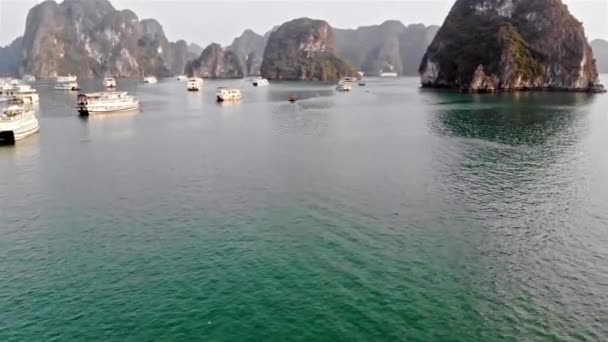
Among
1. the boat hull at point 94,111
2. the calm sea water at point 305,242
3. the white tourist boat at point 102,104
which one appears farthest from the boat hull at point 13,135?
the white tourist boat at point 102,104

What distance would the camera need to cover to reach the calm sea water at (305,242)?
114 ft

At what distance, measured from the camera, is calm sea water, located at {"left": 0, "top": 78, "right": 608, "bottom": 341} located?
3478 cm

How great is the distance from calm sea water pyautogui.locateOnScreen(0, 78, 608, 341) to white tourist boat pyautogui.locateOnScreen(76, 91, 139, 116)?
58.1 m

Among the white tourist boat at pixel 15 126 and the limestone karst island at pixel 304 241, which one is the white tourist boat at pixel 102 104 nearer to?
the white tourist boat at pixel 15 126

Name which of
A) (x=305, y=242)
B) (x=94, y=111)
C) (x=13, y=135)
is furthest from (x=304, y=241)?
(x=94, y=111)

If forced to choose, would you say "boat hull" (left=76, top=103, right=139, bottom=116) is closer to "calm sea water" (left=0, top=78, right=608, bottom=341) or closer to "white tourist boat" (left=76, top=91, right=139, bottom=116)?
"white tourist boat" (left=76, top=91, right=139, bottom=116)

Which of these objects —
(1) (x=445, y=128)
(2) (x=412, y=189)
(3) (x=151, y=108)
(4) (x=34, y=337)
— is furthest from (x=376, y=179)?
(3) (x=151, y=108)

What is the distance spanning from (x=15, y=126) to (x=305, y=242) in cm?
9071

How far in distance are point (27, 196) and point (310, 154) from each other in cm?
5153

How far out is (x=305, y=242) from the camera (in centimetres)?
4922

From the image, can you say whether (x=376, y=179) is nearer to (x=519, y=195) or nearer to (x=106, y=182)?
(x=519, y=195)

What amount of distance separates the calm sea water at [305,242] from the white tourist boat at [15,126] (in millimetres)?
4066

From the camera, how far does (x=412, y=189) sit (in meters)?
68.0

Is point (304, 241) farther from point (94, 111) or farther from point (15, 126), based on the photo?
point (94, 111)
